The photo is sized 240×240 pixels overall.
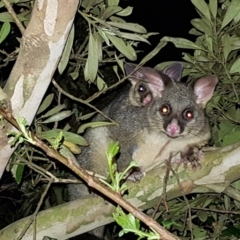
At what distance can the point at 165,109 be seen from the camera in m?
3.62

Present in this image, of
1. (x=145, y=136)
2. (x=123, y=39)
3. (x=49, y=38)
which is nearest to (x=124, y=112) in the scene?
(x=145, y=136)

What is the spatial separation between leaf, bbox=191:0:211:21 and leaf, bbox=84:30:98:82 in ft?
2.35

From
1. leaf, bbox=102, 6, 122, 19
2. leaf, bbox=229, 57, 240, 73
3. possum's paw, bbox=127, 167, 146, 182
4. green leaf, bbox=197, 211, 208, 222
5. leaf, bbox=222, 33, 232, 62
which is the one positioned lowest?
green leaf, bbox=197, 211, 208, 222

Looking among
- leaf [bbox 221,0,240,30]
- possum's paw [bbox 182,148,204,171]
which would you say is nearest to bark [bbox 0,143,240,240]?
possum's paw [bbox 182,148,204,171]

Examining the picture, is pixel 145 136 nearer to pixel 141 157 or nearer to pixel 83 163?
pixel 141 157

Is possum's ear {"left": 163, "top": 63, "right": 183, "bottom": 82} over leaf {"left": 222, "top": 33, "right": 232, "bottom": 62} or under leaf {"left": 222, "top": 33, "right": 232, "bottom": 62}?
A: under

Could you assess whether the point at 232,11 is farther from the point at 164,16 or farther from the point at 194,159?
the point at 164,16

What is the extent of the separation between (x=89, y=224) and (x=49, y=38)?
0.95 meters

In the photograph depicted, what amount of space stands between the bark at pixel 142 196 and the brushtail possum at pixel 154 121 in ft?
1.50

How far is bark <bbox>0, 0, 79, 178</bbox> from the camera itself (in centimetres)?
207

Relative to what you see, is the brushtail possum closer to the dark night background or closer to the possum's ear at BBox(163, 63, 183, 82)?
the possum's ear at BBox(163, 63, 183, 82)

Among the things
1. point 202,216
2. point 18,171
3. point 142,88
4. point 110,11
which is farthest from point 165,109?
point 18,171

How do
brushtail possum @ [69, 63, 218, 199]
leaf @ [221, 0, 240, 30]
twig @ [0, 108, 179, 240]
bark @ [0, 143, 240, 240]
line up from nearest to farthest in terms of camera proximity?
twig @ [0, 108, 179, 240]
bark @ [0, 143, 240, 240]
leaf @ [221, 0, 240, 30]
brushtail possum @ [69, 63, 218, 199]

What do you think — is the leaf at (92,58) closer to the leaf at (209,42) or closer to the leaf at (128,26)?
the leaf at (128,26)
